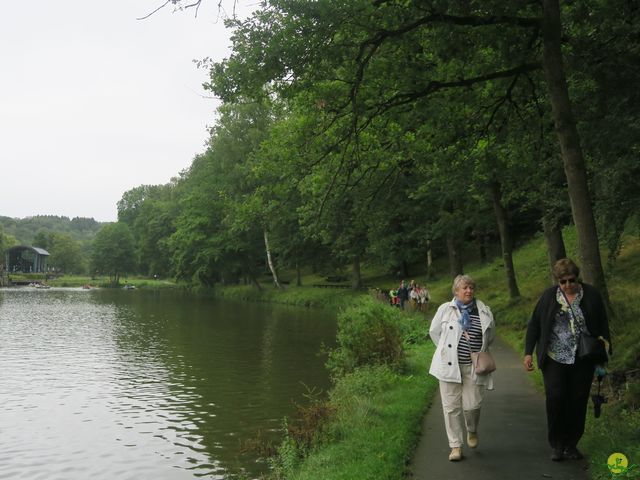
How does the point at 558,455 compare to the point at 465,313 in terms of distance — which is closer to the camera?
the point at 558,455

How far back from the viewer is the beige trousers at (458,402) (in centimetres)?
607

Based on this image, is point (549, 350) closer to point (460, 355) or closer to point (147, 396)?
point (460, 355)

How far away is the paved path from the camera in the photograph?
561cm

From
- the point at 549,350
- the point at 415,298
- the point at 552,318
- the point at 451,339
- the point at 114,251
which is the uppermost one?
the point at 114,251

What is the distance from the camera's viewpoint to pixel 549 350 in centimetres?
593

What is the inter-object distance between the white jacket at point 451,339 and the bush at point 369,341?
6233mm

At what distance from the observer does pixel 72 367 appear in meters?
17.5

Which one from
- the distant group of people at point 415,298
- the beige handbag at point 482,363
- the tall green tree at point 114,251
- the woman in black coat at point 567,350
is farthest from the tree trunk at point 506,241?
the tall green tree at point 114,251

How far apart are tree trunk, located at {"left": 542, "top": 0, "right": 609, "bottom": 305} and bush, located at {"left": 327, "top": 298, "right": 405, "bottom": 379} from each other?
5114 millimetres

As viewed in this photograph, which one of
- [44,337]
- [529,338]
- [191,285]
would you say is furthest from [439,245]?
[191,285]

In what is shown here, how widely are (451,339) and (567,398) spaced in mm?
1223

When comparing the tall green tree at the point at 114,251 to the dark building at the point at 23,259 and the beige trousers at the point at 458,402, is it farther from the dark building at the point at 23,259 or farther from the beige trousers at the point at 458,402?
the beige trousers at the point at 458,402

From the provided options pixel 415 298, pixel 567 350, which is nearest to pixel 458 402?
pixel 567 350

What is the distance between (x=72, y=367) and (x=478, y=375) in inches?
573
